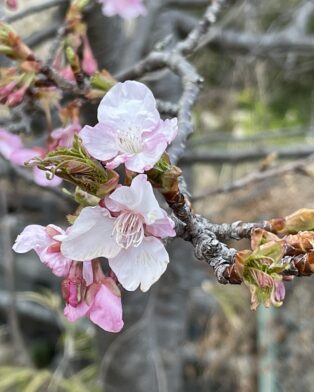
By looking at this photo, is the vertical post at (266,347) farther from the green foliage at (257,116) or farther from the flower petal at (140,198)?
the flower petal at (140,198)

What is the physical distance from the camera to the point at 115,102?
1.53ft

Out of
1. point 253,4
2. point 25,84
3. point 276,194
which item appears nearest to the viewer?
point 25,84

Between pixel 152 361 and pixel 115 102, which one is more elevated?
pixel 115 102

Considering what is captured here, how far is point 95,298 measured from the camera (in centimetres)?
46

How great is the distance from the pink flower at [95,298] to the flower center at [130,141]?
0.10 m

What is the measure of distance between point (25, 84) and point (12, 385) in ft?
4.95

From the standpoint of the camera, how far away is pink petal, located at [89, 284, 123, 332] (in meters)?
0.46

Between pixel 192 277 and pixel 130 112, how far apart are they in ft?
4.86

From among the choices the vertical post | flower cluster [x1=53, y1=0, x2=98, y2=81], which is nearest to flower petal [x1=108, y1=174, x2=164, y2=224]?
flower cluster [x1=53, y1=0, x2=98, y2=81]

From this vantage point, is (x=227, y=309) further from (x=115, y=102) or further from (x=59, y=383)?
(x=115, y=102)

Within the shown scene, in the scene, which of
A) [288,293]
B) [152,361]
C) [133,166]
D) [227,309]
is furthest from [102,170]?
[288,293]

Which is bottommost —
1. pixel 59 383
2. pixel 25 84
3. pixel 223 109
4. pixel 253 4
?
pixel 223 109

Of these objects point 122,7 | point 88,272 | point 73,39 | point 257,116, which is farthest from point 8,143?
point 257,116

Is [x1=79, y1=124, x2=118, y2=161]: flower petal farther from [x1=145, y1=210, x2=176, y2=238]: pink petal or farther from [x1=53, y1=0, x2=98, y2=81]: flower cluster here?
[x1=53, y1=0, x2=98, y2=81]: flower cluster
